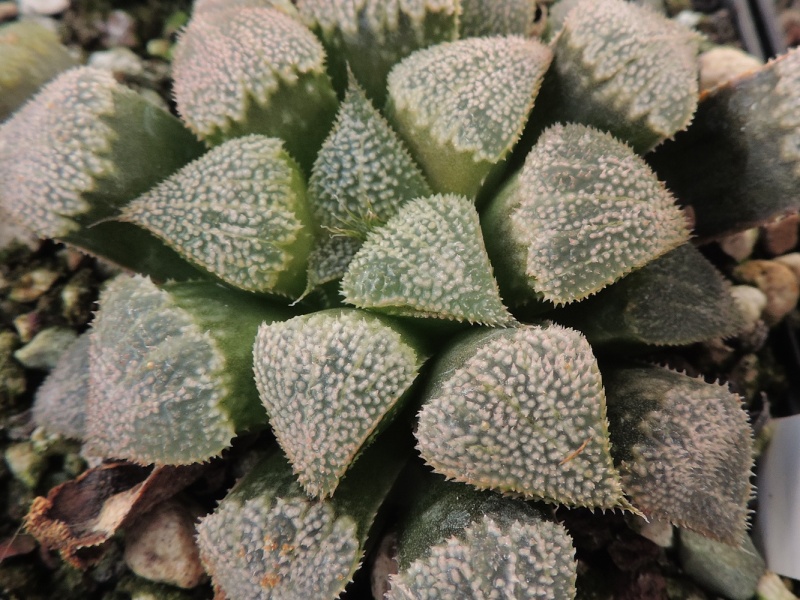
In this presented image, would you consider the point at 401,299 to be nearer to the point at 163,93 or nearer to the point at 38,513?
the point at 38,513

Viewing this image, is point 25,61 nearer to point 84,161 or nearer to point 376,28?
point 84,161

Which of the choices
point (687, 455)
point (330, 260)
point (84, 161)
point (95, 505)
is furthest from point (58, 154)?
point (687, 455)

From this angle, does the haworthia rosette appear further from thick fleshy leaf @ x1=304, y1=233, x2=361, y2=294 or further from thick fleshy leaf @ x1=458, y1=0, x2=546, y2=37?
thick fleshy leaf @ x1=458, y1=0, x2=546, y2=37

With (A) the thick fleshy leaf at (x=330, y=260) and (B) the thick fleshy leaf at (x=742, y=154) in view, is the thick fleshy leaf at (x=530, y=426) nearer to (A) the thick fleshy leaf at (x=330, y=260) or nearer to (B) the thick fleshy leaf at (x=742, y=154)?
(A) the thick fleshy leaf at (x=330, y=260)

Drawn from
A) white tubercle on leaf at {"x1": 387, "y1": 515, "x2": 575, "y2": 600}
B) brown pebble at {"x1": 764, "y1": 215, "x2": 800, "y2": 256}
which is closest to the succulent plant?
white tubercle on leaf at {"x1": 387, "y1": 515, "x2": 575, "y2": 600}

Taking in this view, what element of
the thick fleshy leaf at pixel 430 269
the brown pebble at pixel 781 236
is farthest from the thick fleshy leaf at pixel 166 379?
the brown pebble at pixel 781 236
